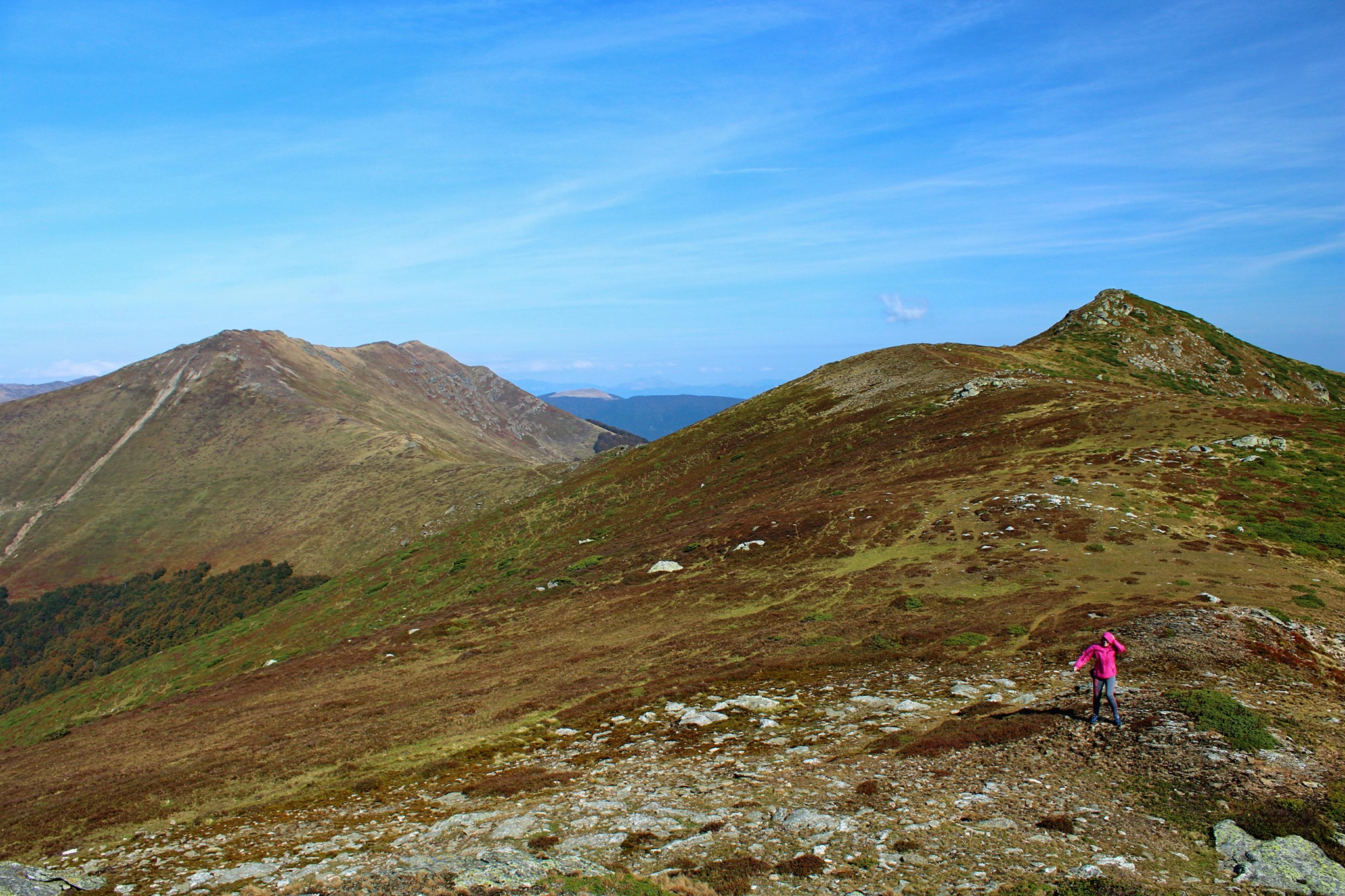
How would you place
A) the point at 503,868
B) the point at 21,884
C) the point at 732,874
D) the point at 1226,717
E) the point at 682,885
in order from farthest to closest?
the point at 1226,717
the point at 21,884
the point at 503,868
the point at 732,874
the point at 682,885

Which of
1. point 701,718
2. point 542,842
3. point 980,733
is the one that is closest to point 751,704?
point 701,718

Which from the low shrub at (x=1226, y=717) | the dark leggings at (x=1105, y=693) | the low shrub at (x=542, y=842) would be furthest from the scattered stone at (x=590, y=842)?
the low shrub at (x=1226, y=717)

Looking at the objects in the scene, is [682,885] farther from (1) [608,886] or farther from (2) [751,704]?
(2) [751,704]

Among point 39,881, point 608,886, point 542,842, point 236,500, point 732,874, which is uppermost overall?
point 236,500

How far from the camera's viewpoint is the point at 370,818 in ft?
63.3

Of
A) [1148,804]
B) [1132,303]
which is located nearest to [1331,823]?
[1148,804]

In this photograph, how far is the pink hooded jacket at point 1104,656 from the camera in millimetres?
18078

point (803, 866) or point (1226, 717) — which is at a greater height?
point (1226, 717)

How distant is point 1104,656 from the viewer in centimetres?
1817

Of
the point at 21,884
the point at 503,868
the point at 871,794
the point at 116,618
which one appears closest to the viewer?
the point at 503,868

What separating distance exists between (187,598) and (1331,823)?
166 m

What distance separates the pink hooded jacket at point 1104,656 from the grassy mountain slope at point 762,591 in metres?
6.40

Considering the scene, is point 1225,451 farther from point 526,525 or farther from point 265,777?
point 526,525

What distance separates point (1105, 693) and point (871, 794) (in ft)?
24.4
